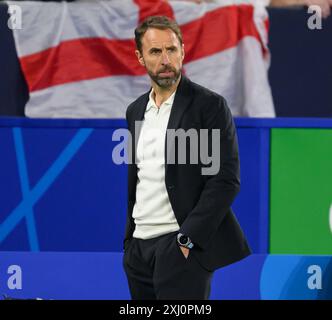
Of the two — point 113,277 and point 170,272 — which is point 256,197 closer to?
point 113,277

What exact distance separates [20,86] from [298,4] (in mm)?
1644

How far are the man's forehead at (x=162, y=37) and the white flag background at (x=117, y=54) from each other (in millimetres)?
2010

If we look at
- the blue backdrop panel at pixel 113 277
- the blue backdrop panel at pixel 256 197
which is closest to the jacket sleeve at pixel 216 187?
the blue backdrop panel at pixel 113 277

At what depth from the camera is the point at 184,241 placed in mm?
2553

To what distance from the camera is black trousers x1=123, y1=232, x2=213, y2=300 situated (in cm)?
255

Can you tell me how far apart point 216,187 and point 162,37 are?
1.64 feet

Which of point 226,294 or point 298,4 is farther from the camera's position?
point 298,4

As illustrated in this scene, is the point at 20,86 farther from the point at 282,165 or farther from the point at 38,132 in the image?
the point at 282,165

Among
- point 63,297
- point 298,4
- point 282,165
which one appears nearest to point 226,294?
point 63,297

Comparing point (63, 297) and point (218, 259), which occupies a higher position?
point (218, 259)

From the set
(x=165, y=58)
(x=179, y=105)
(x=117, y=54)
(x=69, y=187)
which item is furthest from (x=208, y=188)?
(x=117, y=54)

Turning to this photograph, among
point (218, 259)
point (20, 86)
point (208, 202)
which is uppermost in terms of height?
point (20, 86)

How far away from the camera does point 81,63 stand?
15.4 feet
